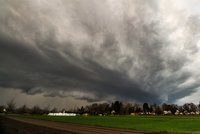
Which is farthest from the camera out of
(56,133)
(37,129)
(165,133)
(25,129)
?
(25,129)

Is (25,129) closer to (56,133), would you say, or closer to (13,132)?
(13,132)

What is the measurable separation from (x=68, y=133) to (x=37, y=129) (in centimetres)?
1613

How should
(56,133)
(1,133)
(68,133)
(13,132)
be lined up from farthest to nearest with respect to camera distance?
(1,133)
(13,132)
(56,133)
(68,133)

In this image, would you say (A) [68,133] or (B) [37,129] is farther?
(B) [37,129]

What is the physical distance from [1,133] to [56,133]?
172 feet

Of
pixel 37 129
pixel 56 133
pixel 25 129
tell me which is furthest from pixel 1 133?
pixel 56 133

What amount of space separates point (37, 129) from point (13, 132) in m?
24.5

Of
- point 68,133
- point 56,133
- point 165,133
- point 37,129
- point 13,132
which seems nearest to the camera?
point 68,133

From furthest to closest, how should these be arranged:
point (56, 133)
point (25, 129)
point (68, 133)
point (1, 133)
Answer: point (1, 133) < point (25, 129) < point (56, 133) < point (68, 133)

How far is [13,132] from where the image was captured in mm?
78625

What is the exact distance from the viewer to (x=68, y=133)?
4312 cm

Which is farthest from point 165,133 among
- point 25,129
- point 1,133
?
point 1,133

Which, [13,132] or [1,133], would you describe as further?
[1,133]

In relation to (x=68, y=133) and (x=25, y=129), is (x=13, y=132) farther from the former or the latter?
(x=68, y=133)
